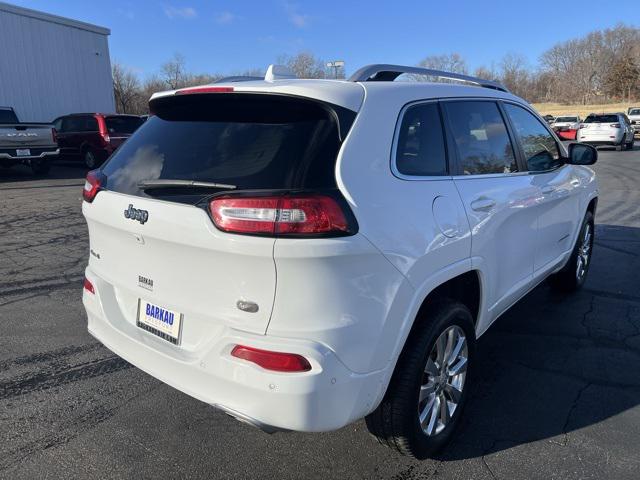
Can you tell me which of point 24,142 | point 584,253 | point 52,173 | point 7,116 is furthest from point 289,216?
point 52,173

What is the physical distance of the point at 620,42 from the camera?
90812 millimetres

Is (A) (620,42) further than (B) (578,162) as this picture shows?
Yes

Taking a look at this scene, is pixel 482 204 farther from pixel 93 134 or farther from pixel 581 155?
pixel 93 134

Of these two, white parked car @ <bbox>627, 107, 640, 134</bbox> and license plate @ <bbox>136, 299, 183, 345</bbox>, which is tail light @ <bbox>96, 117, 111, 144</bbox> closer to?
license plate @ <bbox>136, 299, 183, 345</bbox>

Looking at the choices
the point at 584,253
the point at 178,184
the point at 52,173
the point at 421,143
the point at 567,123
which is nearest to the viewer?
the point at 178,184

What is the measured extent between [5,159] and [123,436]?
1347 centimetres

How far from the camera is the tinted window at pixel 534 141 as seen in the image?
3.83 metres

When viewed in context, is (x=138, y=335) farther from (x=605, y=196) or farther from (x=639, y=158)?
(x=639, y=158)

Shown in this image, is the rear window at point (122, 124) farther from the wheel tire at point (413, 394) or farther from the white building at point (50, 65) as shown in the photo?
the wheel tire at point (413, 394)

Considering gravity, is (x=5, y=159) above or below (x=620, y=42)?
below

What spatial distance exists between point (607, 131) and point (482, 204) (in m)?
25.4

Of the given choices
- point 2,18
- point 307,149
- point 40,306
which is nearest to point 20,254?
point 40,306

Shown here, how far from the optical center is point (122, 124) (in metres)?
17.0

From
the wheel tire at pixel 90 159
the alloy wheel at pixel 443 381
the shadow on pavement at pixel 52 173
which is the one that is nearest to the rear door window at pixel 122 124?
the wheel tire at pixel 90 159
